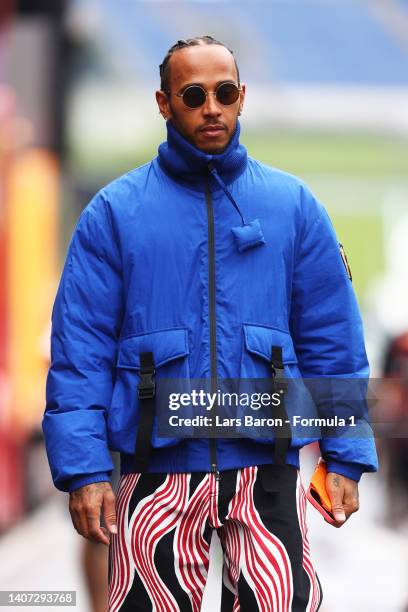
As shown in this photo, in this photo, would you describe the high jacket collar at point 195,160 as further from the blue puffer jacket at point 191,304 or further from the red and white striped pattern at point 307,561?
the red and white striped pattern at point 307,561

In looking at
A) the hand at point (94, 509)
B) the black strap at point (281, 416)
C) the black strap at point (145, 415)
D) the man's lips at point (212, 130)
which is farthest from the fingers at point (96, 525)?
the man's lips at point (212, 130)

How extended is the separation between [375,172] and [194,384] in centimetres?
3664

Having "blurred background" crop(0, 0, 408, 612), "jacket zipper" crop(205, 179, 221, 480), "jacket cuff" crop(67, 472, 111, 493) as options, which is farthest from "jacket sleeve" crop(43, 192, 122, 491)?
"blurred background" crop(0, 0, 408, 612)

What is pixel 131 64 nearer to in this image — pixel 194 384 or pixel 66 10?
pixel 66 10

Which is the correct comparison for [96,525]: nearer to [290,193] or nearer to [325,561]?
[290,193]

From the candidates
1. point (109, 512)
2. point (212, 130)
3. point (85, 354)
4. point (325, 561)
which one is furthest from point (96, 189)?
point (109, 512)

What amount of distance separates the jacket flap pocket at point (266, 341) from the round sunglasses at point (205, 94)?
54 centimetres

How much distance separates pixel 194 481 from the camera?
128 inches

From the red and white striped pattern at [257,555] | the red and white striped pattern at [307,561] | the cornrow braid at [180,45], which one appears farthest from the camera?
the cornrow braid at [180,45]

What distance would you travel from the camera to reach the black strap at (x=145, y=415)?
3273mm

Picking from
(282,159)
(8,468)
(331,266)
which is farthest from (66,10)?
(282,159)

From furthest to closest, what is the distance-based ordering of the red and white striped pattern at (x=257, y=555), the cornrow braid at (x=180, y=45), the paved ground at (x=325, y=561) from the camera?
the paved ground at (x=325, y=561) → the cornrow braid at (x=180, y=45) → the red and white striped pattern at (x=257, y=555)

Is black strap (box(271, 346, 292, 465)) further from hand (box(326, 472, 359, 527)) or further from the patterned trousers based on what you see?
hand (box(326, 472, 359, 527))

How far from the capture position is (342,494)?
3.40 meters
